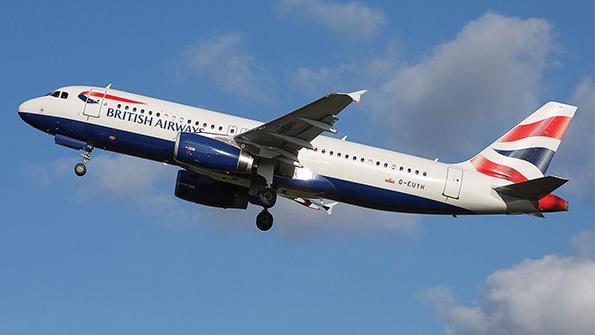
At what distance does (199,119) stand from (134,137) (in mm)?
3269

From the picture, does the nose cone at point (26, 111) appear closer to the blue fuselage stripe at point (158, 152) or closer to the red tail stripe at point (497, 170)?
the blue fuselage stripe at point (158, 152)

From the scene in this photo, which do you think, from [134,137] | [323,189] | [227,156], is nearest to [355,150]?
Result: [323,189]

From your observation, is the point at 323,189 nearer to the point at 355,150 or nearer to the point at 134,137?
the point at 355,150

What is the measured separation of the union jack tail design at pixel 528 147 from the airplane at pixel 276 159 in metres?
0.71

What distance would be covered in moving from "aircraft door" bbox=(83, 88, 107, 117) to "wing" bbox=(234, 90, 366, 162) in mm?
7157

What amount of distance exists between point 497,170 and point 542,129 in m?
3.89

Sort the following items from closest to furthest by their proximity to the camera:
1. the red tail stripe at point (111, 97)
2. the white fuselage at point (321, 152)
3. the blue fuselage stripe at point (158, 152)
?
the blue fuselage stripe at point (158, 152) < the white fuselage at point (321, 152) < the red tail stripe at point (111, 97)

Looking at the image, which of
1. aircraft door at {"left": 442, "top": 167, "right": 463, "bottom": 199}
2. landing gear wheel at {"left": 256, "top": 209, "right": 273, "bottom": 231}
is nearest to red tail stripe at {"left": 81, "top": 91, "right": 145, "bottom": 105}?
landing gear wheel at {"left": 256, "top": 209, "right": 273, "bottom": 231}

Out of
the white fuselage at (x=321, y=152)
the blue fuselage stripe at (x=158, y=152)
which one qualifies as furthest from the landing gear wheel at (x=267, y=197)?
the blue fuselage stripe at (x=158, y=152)

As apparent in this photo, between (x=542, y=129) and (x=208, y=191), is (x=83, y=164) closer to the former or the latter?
(x=208, y=191)

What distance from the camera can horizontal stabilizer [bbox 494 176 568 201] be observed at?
163 ft

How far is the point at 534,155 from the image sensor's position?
182ft

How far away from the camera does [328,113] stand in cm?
4728

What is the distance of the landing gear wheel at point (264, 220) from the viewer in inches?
2165
